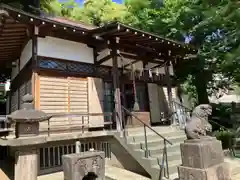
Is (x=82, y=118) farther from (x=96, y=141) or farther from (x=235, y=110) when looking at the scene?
(x=235, y=110)

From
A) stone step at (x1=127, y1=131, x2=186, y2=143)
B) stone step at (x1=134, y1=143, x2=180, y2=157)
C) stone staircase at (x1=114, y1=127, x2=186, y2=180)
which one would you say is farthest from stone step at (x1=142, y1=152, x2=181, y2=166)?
stone step at (x1=127, y1=131, x2=186, y2=143)

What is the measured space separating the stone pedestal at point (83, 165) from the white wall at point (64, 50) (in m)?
4.11

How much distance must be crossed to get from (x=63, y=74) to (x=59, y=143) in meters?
2.53

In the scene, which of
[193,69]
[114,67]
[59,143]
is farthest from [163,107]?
[59,143]

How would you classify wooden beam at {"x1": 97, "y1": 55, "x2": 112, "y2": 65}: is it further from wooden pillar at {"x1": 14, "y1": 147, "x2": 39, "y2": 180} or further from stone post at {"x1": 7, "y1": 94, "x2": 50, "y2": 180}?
wooden pillar at {"x1": 14, "y1": 147, "x2": 39, "y2": 180}

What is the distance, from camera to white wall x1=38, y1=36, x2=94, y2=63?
8.07 metres

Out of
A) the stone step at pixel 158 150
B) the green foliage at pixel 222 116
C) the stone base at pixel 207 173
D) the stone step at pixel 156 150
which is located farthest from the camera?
the green foliage at pixel 222 116

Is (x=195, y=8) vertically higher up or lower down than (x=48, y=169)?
higher up

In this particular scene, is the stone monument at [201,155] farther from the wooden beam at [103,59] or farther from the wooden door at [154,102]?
the wooden door at [154,102]

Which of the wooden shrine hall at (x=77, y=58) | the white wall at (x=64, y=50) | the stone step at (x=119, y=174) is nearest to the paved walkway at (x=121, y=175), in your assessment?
the stone step at (x=119, y=174)

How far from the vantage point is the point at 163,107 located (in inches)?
473

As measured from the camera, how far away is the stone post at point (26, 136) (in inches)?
214

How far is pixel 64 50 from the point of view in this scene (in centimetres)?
854

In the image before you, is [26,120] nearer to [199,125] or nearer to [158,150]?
[158,150]
